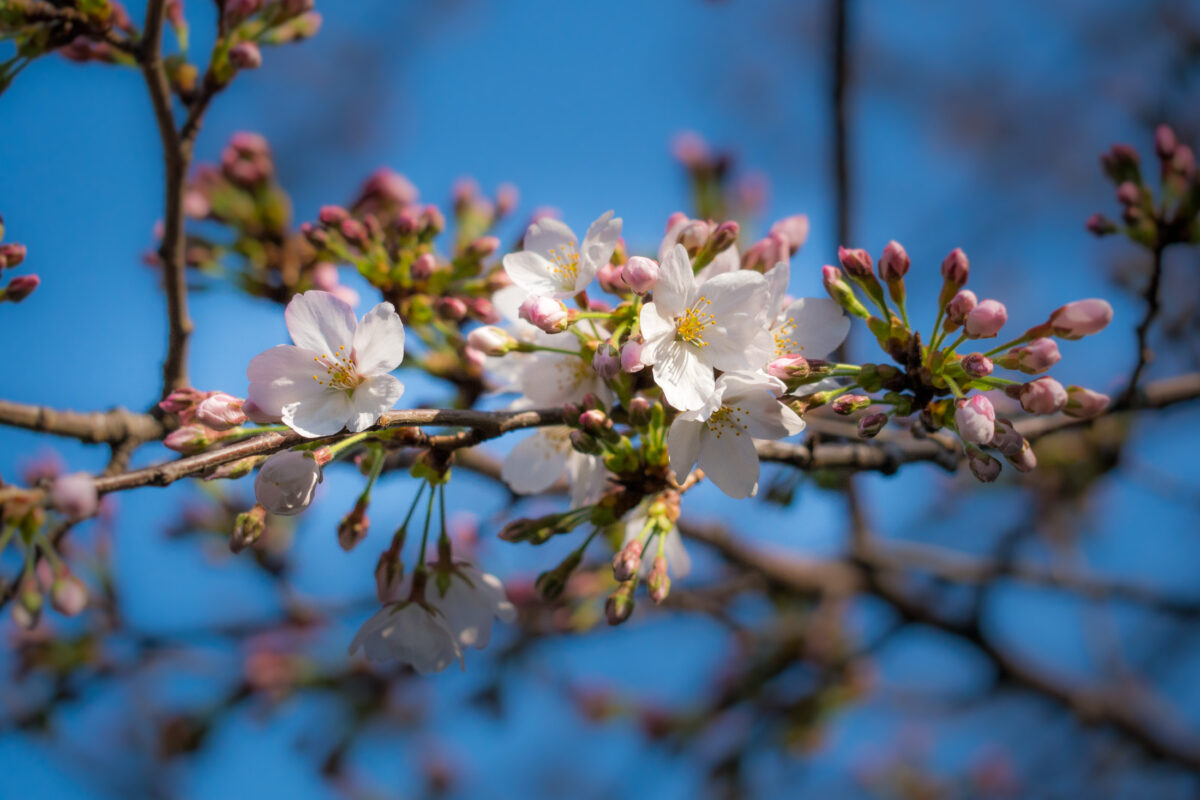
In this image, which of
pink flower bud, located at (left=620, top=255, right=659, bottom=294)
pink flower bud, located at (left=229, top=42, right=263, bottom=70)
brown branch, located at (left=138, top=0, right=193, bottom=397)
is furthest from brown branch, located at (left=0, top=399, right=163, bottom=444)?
pink flower bud, located at (left=620, top=255, right=659, bottom=294)

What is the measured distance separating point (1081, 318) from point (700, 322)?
80 cm

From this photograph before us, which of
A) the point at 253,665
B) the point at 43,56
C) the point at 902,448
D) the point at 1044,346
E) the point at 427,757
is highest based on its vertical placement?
the point at 43,56

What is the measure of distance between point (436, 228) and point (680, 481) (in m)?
1.11

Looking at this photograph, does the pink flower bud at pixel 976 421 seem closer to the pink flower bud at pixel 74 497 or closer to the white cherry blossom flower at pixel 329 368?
the white cherry blossom flower at pixel 329 368

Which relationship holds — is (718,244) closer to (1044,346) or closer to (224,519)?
(1044,346)

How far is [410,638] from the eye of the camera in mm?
1698

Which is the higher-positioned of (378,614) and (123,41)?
(123,41)

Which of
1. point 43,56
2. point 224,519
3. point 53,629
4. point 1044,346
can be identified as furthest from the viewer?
point 53,629

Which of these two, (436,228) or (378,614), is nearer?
(378,614)

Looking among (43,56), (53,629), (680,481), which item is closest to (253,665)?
(53,629)

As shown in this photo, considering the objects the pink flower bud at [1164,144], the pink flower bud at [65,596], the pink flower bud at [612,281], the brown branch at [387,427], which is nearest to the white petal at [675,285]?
the pink flower bud at [612,281]

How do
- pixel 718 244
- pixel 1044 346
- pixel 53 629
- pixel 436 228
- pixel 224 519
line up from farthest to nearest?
pixel 53 629, pixel 224 519, pixel 436 228, pixel 718 244, pixel 1044 346

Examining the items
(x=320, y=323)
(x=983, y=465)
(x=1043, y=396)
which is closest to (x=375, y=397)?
(x=320, y=323)

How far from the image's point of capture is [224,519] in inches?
142
